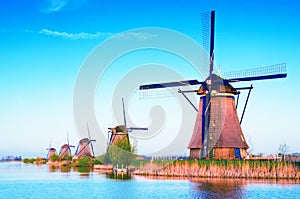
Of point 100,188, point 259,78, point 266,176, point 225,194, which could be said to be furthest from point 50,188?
point 259,78

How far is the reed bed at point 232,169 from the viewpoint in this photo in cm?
2552

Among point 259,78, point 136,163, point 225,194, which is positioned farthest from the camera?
point 136,163

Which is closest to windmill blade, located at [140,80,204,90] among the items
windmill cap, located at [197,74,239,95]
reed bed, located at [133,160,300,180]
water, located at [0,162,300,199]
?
windmill cap, located at [197,74,239,95]

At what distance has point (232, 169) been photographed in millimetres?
26938

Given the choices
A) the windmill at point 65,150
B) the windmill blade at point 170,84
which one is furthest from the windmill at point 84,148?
the windmill blade at point 170,84

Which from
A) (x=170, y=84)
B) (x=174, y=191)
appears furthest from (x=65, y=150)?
(x=174, y=191)

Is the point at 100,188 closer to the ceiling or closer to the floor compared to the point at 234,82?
closer to the floor

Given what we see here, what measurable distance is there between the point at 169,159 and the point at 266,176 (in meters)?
8.00

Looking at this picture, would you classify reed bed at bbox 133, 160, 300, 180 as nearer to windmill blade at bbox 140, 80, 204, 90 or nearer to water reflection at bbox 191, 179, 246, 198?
water reflection at bbox 191, 179, 246, 198

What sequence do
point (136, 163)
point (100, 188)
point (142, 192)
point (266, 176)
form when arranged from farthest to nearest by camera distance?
point (136, 163) < point (266, 176) < point (100, 188) < point (142, 192)

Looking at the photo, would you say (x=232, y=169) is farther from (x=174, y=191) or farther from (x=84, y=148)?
(x=84, y=148)

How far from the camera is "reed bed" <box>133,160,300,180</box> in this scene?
25516 mm

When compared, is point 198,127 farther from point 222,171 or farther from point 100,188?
point 100,188

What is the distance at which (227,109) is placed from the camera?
2934 centimetres
